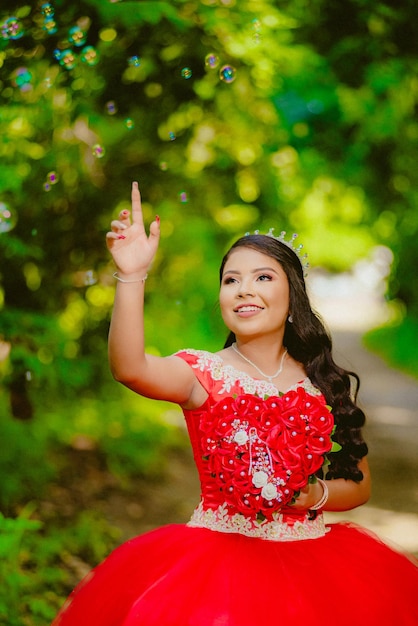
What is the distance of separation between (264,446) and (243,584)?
14.8 inches

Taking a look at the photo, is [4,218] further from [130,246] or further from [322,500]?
[322,500]

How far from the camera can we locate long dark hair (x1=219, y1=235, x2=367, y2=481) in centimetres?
274

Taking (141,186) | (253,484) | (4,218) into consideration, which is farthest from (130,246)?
(141,186)

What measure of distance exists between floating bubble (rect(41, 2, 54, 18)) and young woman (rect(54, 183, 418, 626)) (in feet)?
6.60

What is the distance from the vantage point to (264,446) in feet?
7.59

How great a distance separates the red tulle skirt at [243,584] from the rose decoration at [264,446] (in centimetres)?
17

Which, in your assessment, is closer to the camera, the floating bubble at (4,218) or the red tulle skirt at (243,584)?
the red tulle skirt at (243,584)

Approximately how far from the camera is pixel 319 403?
241 centimetres

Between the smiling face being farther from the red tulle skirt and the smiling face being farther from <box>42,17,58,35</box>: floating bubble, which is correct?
<box>42,17,58,35</box>: floating bubble

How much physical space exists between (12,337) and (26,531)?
1235 millimetres

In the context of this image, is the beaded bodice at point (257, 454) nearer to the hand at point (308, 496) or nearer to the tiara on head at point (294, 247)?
the hand at point (308, 496)

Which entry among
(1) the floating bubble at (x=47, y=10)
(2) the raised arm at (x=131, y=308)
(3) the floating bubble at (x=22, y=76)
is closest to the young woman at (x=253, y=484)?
(2) the raised arm at (x=131, y=308)

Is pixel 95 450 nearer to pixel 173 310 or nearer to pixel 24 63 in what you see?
pixel 173 310

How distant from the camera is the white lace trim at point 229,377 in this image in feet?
8.46
